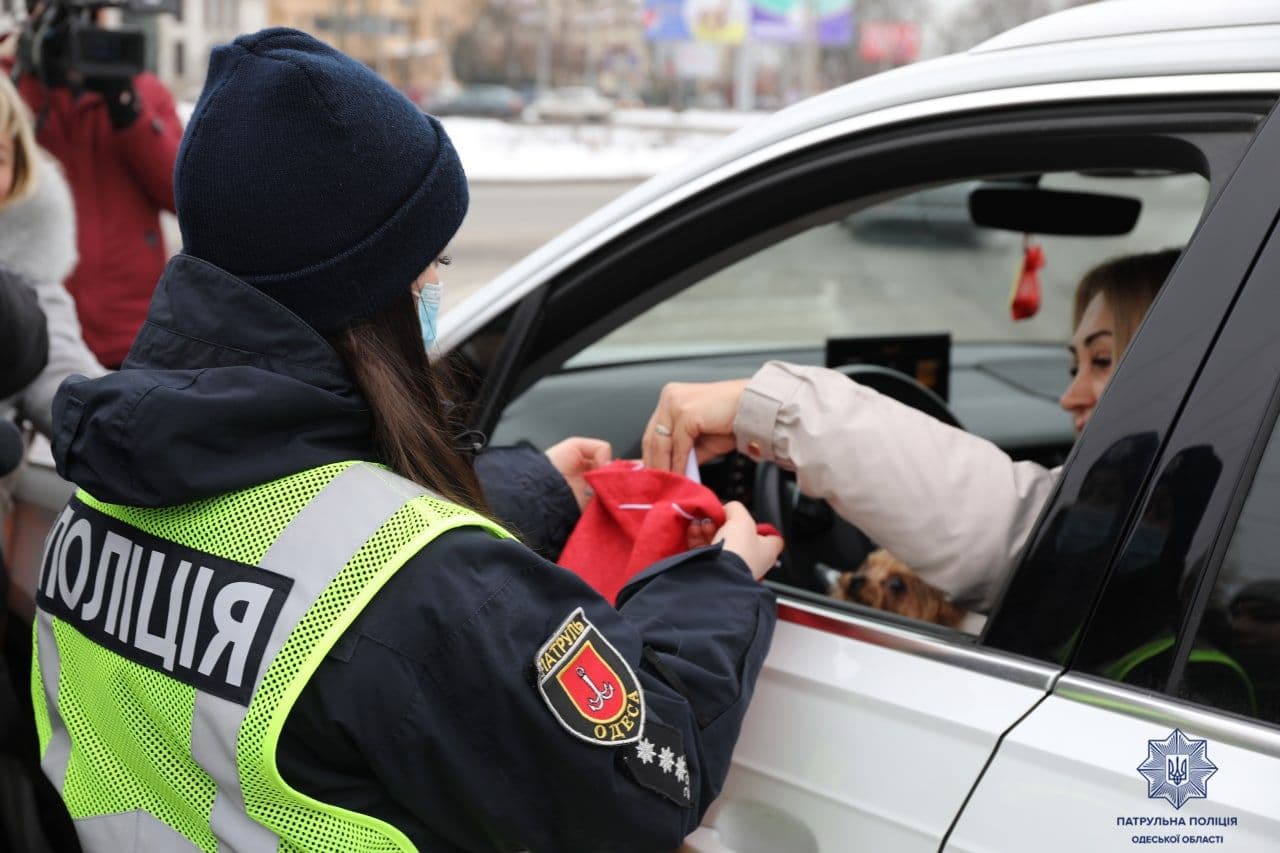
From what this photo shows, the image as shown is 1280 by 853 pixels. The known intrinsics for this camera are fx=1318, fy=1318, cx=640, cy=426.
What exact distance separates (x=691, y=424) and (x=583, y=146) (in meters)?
31.1

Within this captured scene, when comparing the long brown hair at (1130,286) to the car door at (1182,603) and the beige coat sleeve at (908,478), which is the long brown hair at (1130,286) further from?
the car door at (1182,603)

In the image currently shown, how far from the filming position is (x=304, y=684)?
1100 millimetres

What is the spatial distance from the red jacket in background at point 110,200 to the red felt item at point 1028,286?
2.42m

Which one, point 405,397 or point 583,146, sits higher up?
point 405,397

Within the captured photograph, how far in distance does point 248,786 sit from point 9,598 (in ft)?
4.95

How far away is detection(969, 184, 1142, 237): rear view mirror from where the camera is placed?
250 cm

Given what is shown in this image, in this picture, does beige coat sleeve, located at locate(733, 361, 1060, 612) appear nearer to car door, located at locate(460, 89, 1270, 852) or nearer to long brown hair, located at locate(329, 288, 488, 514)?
car door, located at locate(460, 89, 1270, 852)

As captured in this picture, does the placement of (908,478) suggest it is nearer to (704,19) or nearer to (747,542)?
(747,542)

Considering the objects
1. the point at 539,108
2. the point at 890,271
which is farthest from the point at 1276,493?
the point at 539,108

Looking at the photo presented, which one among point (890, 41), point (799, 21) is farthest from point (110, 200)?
point (890, 41)

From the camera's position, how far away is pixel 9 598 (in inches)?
95.0

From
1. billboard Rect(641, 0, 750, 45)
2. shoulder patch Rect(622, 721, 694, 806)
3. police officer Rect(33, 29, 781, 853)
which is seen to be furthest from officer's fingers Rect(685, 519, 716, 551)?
billboard Rect(641, 0, 750, 45)

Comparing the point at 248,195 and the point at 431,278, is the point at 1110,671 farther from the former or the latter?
the point at 248,195

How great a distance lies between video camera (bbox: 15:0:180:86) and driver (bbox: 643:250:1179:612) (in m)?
2.87
